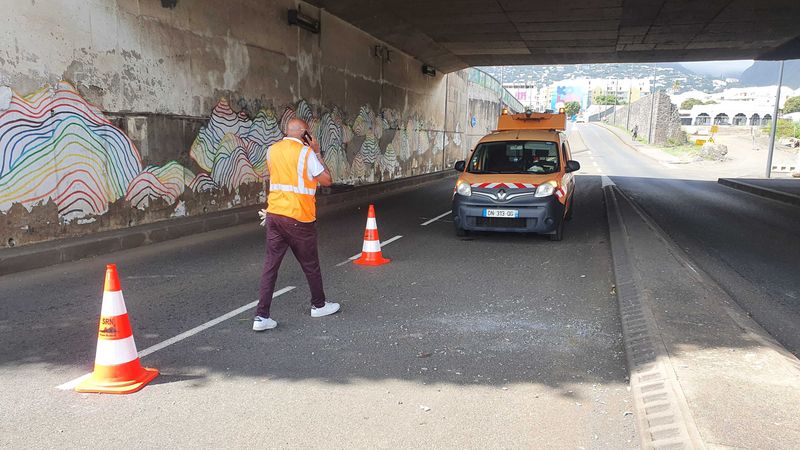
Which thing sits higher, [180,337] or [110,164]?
[110,164]

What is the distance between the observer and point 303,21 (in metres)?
13.5

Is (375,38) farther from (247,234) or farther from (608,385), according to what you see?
(608,385)

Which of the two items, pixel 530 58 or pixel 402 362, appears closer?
pixel 402 362

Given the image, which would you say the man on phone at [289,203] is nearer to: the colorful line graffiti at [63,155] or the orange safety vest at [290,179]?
the orange safety vest at [290,179]

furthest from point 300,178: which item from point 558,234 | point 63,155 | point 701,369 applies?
point 558,234

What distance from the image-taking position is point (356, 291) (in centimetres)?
619

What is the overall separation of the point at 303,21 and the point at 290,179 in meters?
9.92

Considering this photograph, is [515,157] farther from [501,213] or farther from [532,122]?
[532,122]

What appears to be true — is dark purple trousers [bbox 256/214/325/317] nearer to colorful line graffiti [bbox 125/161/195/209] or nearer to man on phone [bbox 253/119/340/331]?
man on phone [bbox 253/119/340/331]

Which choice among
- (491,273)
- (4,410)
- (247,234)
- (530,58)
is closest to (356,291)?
(491,273)

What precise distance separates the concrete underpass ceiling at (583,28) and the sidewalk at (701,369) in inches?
392

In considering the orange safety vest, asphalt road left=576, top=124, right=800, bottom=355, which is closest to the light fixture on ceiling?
the orange safety vest

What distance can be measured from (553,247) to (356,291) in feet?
13.3

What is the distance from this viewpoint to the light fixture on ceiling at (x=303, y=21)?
13.2 m
